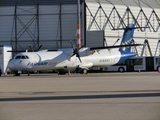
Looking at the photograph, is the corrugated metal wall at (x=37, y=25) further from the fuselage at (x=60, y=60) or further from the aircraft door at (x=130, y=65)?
the fuselage at (x=60, y=60)

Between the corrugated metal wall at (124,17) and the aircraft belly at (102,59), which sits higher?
the corrugated metal wall at (124,17)

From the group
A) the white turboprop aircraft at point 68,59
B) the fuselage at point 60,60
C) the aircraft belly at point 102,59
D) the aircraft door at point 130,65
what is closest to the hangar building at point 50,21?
the aircraft door at point 130,65

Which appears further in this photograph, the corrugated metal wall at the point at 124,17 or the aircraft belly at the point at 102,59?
the corrugated metal wall at the point at 124,17

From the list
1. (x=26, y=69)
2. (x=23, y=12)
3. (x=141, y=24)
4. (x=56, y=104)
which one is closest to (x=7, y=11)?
(x=23, y=12)

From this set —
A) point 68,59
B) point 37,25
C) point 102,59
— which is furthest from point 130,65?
point 37,25

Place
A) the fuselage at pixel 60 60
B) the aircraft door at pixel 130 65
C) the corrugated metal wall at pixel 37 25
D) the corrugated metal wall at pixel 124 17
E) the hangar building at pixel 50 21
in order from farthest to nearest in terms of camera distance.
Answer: the corrugated metal wall at pixel 37 25
the hangar building at pixel 50 21
the corrugated metal wall at pixel 124 17
the aircraft door at pixel 130 65
the fuselage at pixel 60 60

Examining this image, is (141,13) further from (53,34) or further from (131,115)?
(131,115)

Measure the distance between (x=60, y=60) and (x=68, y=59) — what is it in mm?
1360

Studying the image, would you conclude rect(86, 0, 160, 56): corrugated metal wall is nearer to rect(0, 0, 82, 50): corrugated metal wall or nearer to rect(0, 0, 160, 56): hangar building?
rect(0, 0, 160, 56): hangar building

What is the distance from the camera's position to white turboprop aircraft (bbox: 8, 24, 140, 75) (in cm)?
4141

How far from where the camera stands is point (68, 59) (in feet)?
147

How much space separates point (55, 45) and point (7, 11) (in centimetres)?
1054

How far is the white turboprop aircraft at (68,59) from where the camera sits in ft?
136

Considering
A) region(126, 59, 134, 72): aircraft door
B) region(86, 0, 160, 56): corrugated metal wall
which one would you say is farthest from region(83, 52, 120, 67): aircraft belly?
region(86, 0, 160, 56): corrugated metal wall
